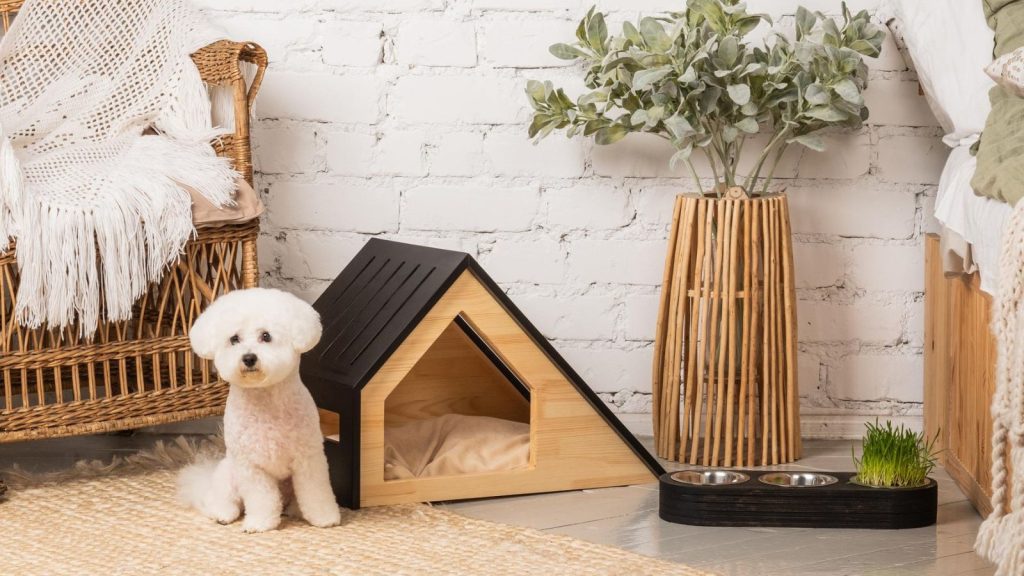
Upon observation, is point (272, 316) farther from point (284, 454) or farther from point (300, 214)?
point (300, 214)

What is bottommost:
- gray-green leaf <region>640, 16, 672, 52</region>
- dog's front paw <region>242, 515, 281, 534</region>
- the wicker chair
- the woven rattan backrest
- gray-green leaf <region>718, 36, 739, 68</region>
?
dog's front paw <region>242, 515, 281, 534</region>

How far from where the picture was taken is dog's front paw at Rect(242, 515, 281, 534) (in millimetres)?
1797

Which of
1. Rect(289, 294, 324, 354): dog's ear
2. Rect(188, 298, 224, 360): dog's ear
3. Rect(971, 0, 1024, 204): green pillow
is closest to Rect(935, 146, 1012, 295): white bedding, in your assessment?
Rect(971, 0, 1024, 204): green pillow

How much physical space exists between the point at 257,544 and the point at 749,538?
71 centimetres

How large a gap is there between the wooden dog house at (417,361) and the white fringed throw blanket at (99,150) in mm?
290

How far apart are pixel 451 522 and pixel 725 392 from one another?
25.0 inches

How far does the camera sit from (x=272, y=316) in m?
1.70

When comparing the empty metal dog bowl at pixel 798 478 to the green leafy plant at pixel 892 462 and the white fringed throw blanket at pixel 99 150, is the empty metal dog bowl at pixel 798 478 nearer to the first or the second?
the green leafy plant at pixel 892 462

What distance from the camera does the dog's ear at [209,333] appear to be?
5.58 ft

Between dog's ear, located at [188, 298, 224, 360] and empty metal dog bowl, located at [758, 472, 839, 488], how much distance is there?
0.85m

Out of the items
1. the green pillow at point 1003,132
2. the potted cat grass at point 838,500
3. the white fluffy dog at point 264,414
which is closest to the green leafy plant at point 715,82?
the green pillow at point 1003,132

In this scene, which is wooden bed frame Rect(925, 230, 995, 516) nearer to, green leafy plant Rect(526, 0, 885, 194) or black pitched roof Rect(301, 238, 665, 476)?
green leafy plant Rect(526, 0, 885, 194)

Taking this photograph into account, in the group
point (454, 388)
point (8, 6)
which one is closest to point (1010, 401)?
point (454, 388)

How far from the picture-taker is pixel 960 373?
6.68 ft
